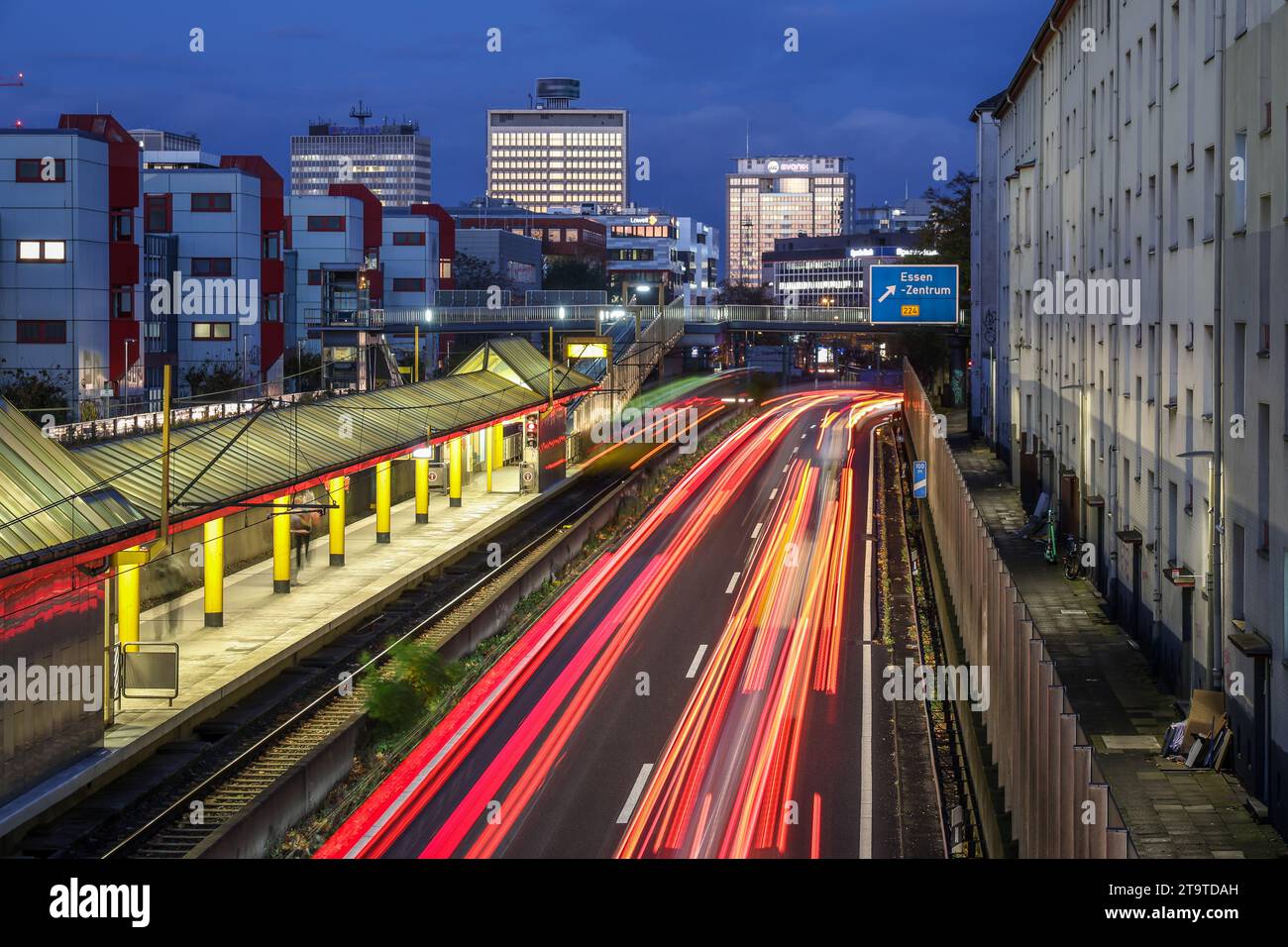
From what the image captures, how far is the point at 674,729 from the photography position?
22828 mm

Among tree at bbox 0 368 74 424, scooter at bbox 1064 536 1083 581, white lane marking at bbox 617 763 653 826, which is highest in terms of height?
tree at bbox 0 368 74 424

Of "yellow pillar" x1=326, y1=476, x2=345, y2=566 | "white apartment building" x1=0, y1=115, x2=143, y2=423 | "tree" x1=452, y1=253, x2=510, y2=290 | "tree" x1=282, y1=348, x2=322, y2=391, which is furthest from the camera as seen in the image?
"tree" x1=452, y1=253, x2=510, y2=290

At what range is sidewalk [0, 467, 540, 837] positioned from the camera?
20.1 m

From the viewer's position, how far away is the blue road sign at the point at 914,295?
211 ft

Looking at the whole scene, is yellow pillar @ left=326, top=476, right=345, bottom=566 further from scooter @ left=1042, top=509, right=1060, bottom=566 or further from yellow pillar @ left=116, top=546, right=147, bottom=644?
scooter @ left=1042, top=509, right=1060, bottom=566

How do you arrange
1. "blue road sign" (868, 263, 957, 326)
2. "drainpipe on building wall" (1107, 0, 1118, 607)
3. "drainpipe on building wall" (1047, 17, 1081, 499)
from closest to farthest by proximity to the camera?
"drainpipe on building wall" (1107, 0, 1118, 607)
"drainpipe on building wall" (1047, 17, 1081, 499)
"blue road sign" (868, 263, 957, 326)

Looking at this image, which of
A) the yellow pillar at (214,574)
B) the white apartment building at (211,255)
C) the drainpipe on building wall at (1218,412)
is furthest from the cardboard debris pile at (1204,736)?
the white apartment building at (211,255)

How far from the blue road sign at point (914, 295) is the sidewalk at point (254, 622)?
23200 millimetres

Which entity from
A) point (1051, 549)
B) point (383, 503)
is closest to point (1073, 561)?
point (1051, 549)

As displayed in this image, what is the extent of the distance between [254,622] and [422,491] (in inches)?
636

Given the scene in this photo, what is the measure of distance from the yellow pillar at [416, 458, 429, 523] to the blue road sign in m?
25.5

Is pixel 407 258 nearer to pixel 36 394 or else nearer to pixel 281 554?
pixel 36 394

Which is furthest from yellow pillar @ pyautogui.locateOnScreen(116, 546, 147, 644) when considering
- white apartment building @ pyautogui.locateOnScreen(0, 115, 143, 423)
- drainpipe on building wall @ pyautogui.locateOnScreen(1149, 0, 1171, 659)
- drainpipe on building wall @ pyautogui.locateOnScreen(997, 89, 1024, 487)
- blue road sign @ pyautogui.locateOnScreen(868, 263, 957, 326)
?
blue road sign @ pyautogui.locateOnScreen(868, 263, 957, 326)

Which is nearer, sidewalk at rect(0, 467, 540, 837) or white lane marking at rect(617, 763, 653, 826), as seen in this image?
white lane marking at rect(617, 763, 653, 826)
